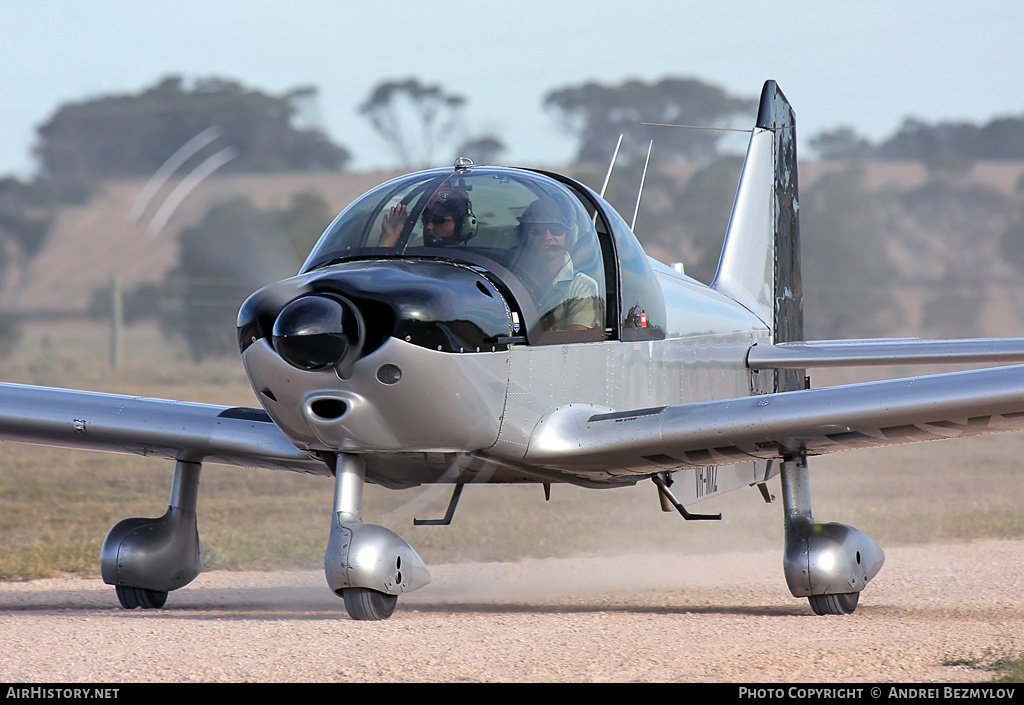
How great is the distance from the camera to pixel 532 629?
7.08m

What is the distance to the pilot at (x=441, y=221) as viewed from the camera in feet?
23.6

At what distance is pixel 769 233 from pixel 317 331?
6.95 metres

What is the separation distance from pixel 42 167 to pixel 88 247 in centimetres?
669

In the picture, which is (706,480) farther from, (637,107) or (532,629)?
(637,107)

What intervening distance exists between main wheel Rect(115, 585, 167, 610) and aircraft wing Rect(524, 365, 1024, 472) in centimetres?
290

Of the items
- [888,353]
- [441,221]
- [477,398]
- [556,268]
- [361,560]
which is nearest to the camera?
[361,560]

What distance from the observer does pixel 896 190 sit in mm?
52312

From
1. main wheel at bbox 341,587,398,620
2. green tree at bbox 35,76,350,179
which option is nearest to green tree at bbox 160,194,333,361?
green tree at bbox 35,76,350,179

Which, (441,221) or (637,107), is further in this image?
(637,107)

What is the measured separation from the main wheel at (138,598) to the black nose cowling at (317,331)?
9.74ft

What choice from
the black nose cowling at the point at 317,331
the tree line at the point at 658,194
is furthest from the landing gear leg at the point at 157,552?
the tree line at the point at 658,194

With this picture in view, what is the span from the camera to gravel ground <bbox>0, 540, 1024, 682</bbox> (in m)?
5.69

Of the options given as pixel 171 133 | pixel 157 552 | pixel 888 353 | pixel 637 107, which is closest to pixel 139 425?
pixel 157 552

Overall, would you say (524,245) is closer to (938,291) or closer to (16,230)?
(938,291)
